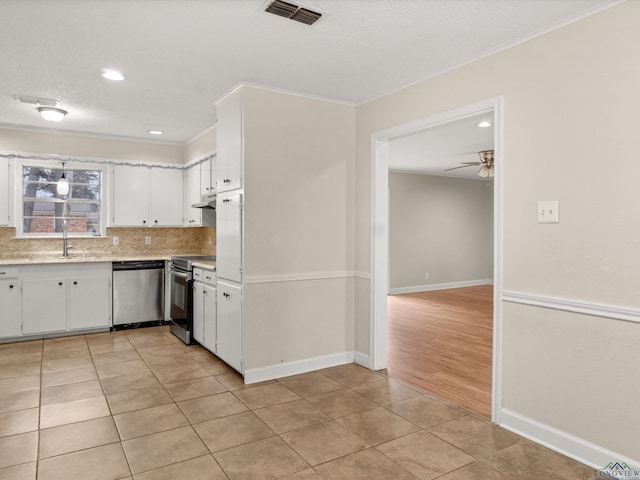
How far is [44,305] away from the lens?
4.93 m

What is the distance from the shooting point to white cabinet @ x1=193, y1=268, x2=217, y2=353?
4.22 meters

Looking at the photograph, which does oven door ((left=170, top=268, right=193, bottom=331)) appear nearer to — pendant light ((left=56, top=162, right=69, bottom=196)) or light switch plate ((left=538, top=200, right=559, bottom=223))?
pendant light ((left=56, top=162, right=69, bottom=196))

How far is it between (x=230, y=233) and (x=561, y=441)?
288 centimetres

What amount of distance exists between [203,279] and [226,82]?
1.99 metres

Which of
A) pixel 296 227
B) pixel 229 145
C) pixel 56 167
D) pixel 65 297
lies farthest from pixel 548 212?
pixel 56 167

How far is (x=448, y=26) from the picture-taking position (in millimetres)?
2547

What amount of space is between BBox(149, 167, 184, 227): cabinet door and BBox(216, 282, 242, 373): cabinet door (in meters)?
2.39

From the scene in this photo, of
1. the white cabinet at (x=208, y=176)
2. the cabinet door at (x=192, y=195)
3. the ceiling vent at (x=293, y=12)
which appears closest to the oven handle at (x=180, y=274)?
the cabinet door at (x=192, y=195)

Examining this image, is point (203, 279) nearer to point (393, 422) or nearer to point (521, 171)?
point (393, 422)

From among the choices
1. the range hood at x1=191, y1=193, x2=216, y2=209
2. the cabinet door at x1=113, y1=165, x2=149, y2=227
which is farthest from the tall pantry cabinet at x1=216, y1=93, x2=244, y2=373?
the cabinet door at x1=113, y1=165, x2=149, y2=227

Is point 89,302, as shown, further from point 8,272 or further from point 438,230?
point 438,230

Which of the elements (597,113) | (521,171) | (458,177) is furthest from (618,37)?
(458,177)

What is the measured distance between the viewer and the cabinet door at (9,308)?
4.73 metres

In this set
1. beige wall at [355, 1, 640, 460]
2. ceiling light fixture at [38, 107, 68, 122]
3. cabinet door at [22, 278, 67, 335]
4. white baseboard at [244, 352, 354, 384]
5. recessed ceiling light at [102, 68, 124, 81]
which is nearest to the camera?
beige wall at [355, 1, 640, 460]
